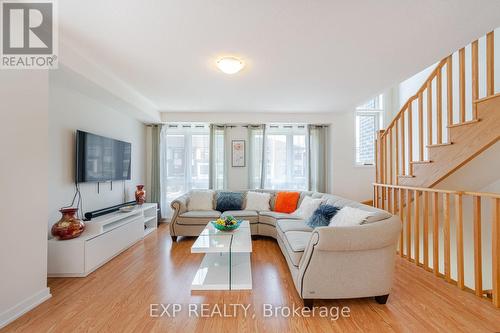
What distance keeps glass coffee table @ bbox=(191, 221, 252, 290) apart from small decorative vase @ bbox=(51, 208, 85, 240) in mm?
1417

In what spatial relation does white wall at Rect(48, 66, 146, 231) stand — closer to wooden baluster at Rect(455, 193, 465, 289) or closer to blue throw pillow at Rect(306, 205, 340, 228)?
blue throw pillow at Rect(306, 205, 340, 228)

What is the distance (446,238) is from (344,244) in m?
1.53

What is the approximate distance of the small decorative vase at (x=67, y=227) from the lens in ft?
7.88

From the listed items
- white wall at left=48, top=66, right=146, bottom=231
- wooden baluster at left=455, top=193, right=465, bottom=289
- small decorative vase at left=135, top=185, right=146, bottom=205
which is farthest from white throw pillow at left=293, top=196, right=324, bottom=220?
white wall at left=48, top=66, right=146, bottom=231

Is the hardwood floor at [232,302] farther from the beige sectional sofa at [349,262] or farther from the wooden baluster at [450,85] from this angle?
the wooden baluster at [450,85]

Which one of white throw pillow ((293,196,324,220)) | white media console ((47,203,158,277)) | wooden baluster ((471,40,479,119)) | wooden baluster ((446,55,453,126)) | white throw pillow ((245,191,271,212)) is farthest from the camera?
white throw pillow ((245,191,271,212))

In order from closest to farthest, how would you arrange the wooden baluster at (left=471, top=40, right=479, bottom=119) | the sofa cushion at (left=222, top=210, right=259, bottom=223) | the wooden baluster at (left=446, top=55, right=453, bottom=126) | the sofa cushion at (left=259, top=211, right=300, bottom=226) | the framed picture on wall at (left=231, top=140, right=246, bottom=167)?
1. the wooden baluster at (left=471, top=40, right=479, bottom=119)
2. the wooden baluster at (left=446, top=55, right=453, bottom=126)
3. the sofa cushion at (left=259, top=211, right=300, bottom=226)
4. the sofa cushion at (left=222, top=210, right=259, bottom=223)
5. the framed picture on wall at (left=231, top=140, right=246, bottom=167)

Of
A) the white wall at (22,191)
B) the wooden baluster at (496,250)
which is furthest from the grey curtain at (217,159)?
the wooden baluster at (496,250)

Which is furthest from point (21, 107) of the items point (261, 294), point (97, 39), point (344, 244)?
point (344, 244)

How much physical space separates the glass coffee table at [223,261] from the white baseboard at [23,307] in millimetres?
1327

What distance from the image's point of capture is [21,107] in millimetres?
1783

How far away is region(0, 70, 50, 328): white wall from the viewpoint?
5.48 feet

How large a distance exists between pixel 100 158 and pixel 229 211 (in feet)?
7.33

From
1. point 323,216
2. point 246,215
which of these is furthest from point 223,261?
point 323,216
